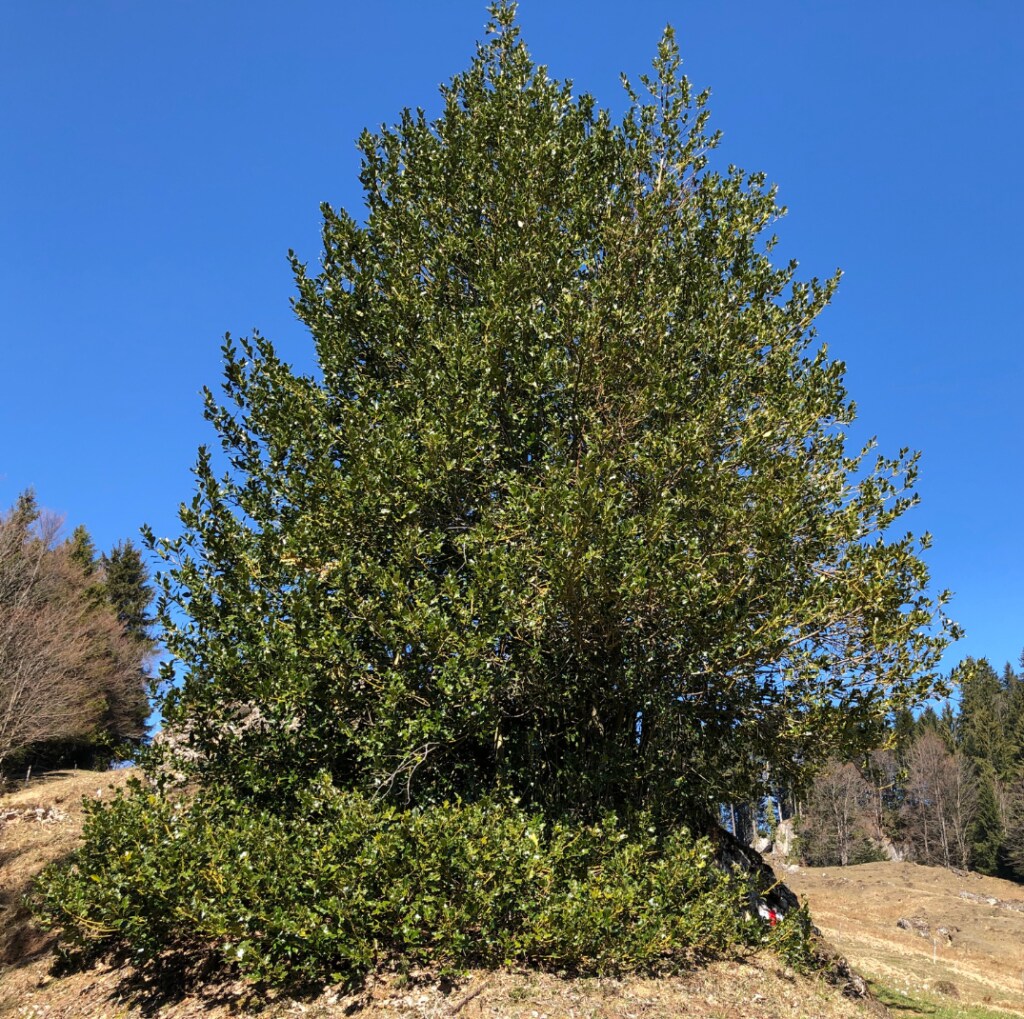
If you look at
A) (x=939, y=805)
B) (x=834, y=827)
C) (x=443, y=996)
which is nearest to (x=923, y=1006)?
(x=443, y=996)

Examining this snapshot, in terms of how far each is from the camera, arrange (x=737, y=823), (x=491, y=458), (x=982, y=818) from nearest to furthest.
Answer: (x=491, y=458), (x=737, y=823), (x=982, y=818)

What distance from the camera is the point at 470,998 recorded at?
6625 mm

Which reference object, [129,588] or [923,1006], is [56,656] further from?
[923,1006]

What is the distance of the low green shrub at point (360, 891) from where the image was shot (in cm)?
668

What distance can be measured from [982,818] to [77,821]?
76.0 meters

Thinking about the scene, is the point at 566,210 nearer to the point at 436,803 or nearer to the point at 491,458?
the point at 491,458

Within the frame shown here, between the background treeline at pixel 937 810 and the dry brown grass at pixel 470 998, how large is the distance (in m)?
60.2

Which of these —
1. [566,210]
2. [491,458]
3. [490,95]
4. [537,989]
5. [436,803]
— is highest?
[490,95]

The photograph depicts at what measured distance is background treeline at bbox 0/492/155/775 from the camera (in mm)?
26188

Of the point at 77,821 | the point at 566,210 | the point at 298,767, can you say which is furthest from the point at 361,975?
the point at 77,821

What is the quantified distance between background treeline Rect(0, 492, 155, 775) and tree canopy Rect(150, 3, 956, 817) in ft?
64.5

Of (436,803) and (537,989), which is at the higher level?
(436,803)

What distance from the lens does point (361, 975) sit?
22.6ft

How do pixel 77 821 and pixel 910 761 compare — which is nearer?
pixel 77 821
